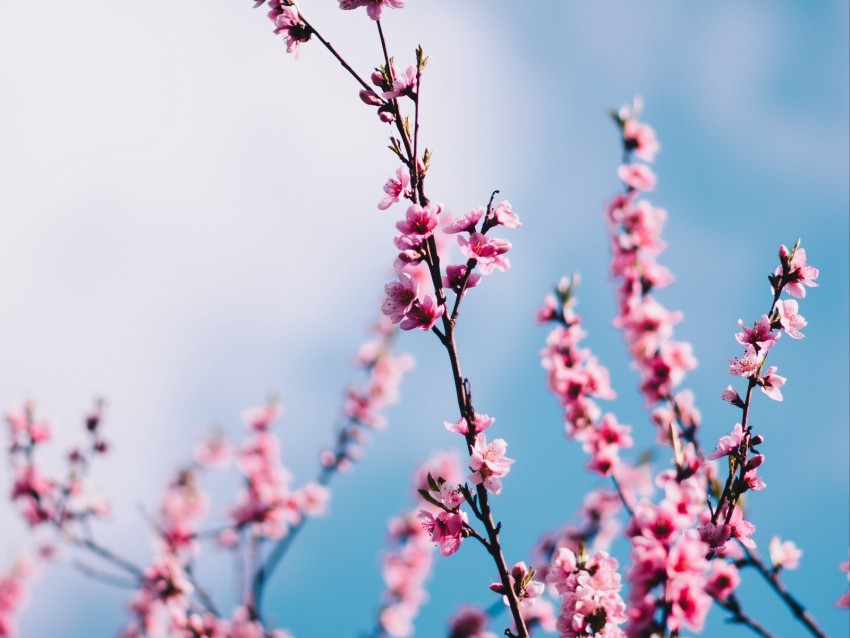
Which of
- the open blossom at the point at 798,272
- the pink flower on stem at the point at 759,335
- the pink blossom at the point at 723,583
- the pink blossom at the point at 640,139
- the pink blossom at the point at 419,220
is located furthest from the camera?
the pink blossom at the point at 640,139

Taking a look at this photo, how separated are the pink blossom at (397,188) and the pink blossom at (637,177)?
362cm

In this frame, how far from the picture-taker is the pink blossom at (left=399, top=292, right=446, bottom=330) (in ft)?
8.48

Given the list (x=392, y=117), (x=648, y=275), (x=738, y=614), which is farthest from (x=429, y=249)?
(x=648, y=275)

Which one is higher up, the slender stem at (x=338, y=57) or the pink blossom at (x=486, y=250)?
the slender stem at (x=338, y=57)

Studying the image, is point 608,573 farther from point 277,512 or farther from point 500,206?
point 277,512

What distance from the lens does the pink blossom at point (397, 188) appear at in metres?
2.76

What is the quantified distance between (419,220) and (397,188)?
206 mm

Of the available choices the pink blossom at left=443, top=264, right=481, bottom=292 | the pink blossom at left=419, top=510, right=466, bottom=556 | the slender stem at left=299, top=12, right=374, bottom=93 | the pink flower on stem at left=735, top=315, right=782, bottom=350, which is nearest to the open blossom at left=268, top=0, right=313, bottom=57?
the slender stem at left=299, top=12, right=374, bottom=93

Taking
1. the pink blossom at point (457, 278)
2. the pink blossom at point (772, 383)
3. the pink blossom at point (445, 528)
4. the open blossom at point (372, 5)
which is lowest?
the pink blossom at point (445, 528)

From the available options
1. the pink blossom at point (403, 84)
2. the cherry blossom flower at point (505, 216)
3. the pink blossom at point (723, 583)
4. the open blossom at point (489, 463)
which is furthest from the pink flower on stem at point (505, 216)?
the pink blossom at point (723, 583)

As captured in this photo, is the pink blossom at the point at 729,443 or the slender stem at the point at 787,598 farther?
the slender stem at the point at 787,598

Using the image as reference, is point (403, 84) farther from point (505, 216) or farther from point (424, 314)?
point (424, 314)

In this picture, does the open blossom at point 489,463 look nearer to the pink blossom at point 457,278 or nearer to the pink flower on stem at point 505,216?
the pink blossom at point 457,278

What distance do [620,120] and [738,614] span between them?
408cm
